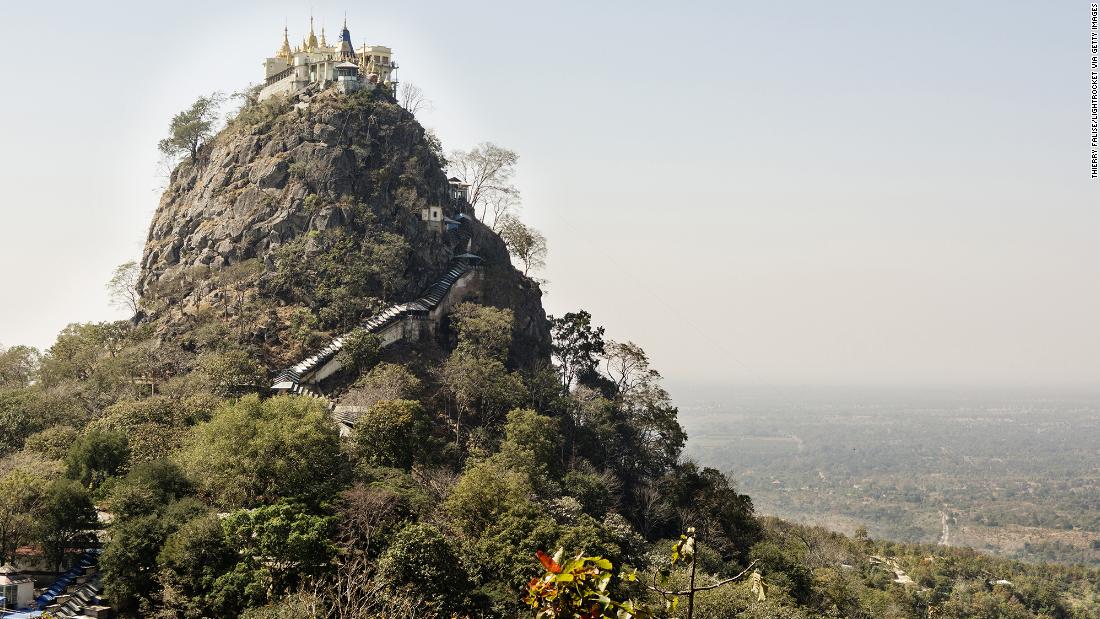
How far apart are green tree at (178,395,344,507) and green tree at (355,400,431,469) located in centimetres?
393

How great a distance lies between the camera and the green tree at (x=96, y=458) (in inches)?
1359

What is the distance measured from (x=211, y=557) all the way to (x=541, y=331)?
29.2m

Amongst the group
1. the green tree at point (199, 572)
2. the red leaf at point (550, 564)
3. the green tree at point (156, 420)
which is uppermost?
the red leaf at point (550, 564)

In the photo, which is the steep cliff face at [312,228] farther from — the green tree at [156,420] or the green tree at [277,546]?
the green tree at [277,546]

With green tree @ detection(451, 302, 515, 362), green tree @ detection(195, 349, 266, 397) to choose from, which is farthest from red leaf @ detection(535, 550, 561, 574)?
green tree @ detection(451, 302, 515, 362)

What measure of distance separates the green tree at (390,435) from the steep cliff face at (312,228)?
31.4ft

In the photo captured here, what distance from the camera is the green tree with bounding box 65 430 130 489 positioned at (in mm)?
34531

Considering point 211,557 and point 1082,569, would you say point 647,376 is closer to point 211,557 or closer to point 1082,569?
point 211,557

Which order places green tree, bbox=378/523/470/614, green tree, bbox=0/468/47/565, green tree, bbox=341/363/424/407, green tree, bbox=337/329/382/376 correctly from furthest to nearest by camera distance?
Result: 1. green tree, bbox=337/329/382/376
2. green tree, bbox=341/363/424/407
3. green tree, bbox=0/468/47/565
4. green tree, bbox=378/523/470/614

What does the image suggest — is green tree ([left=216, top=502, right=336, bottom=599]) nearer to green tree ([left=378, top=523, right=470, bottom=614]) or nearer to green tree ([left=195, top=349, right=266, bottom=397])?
green tree ([left=378, top=523, right=470, bottom=614])

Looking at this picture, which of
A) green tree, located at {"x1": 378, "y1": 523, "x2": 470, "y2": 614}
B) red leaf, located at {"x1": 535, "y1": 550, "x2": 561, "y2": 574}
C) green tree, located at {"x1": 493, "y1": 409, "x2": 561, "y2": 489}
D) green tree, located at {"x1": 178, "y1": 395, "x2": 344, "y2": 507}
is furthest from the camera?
green tree, located at {"x1": 493, "y1": 409, "x2": 561, "y2": 489}

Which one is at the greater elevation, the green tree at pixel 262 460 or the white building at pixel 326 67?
the white building at pixel 326 67

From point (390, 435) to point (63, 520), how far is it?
11.7m

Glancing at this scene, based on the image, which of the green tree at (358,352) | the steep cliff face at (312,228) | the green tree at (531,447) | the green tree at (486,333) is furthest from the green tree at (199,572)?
the green tree at (486,333)
